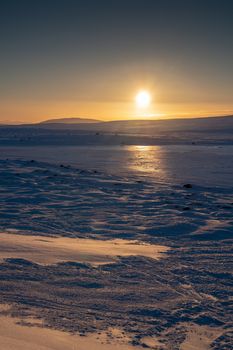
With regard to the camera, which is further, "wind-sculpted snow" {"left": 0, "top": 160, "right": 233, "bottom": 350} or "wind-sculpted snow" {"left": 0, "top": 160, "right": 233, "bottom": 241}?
"wind-sculpted snow" {"left": 0, "top": 160, "right": 233, "bottom": 241}

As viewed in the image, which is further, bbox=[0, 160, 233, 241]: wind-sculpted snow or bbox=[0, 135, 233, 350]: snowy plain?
bbox=[0, 160, 233, 241]: wind-sculpted snow

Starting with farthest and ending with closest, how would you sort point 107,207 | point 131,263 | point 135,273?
point 107,207, point 131,263, point 135,273

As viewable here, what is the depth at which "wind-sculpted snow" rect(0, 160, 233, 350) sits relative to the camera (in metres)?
3.91

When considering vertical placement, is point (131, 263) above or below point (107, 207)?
below

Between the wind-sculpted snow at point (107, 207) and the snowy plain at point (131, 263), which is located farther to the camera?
the wind-sculpted snow at point (107, 207)

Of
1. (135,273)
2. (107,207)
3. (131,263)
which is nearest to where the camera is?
(135,273)

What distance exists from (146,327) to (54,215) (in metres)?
4.88

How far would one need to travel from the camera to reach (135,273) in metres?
5.21

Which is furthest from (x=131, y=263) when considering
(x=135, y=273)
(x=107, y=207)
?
(x=107, y=207)

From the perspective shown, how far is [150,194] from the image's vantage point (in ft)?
35.1

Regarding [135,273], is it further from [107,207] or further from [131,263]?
[107,207]

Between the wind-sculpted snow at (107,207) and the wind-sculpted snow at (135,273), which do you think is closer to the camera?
the wind-sculpted snow at (135,273)

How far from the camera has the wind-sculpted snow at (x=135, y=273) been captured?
3912 mm

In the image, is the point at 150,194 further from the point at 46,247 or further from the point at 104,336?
the point at 104,336
